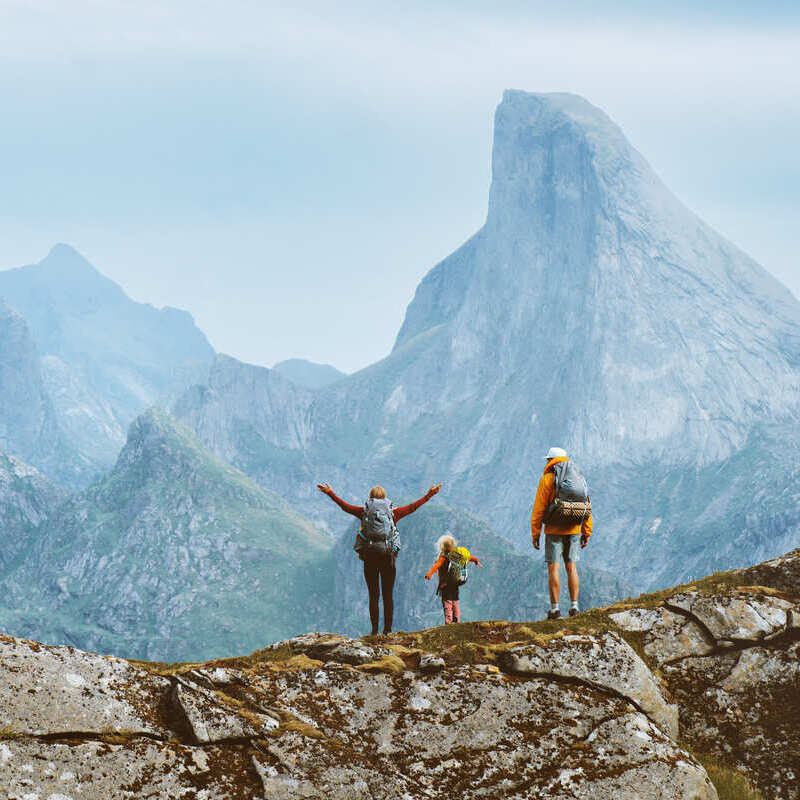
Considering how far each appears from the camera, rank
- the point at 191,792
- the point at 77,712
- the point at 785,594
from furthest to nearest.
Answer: the point at 785,594 < the point at 77,712 < the point at 191,792

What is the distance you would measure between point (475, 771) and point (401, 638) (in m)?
5.44

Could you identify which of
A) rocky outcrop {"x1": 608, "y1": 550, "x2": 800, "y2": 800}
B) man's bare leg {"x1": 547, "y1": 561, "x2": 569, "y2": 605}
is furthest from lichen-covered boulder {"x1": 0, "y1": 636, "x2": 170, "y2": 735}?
rocky outcrop {"x1": 608, "y1": 550, "x2": 800, "y2": 800}

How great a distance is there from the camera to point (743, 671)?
56.4 ft

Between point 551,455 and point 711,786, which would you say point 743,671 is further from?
point 551,455

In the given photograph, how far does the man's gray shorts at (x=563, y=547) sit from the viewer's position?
20062mm

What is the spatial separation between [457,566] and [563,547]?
5.95 m

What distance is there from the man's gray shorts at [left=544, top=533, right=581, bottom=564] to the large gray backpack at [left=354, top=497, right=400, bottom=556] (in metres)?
3.90

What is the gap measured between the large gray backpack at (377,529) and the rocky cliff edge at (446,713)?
3.33 meters

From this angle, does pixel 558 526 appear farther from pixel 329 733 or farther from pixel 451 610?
pixel 329 733

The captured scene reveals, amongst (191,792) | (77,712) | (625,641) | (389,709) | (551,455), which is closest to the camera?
(191,792)

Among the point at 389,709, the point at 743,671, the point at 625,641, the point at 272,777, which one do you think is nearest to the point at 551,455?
the point at 625,641

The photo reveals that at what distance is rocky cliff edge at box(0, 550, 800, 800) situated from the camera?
12391mm

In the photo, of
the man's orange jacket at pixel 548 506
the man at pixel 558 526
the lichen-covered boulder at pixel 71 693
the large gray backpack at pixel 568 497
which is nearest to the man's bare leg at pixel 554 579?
the man at pixel 558 526

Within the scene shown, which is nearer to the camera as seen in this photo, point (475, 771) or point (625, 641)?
point (475, 771)
